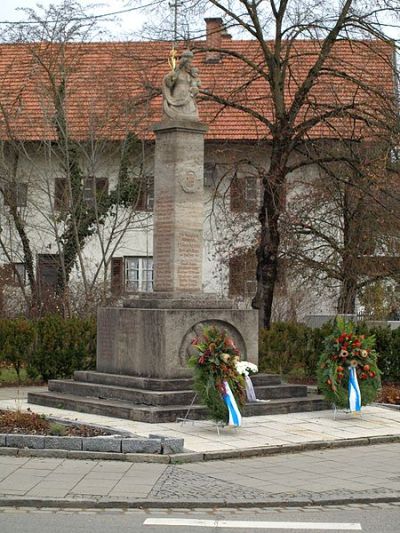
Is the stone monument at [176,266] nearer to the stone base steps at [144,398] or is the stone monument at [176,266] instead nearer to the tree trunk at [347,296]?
the stone base steps at [144,398]

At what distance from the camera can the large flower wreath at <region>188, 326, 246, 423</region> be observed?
14.6 metres

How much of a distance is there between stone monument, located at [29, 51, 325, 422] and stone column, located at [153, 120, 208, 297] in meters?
0.02

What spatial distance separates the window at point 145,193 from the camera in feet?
110

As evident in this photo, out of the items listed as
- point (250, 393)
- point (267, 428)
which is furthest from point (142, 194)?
point (267, 428)

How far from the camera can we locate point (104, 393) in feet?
57.1

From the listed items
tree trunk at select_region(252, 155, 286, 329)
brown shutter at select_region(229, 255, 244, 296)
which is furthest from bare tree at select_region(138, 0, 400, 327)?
brown shutter at select_region(229, 255, 244, 296)

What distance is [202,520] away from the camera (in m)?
9.96

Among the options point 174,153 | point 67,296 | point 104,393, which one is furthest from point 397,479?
point 67,296

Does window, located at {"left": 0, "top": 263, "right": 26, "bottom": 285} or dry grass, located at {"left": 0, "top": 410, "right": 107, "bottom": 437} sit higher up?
window, located at {"left": 0, "top": 263, "right": 26, "bottom": 285}

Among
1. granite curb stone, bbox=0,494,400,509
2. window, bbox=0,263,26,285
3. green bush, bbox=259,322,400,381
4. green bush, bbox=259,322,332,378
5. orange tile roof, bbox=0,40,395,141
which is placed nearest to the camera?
granite curb stone, bbox=0,494,400,509

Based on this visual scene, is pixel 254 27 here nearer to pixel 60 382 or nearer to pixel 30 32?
pixel 30 32

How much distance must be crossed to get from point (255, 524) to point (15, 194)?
75.6ft

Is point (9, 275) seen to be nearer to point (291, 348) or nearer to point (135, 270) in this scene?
point (135, 270)

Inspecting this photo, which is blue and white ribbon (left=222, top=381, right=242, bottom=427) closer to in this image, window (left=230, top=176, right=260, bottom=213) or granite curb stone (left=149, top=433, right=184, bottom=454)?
granite curb stone (left=149, top=433, right=184, bottom=454)
